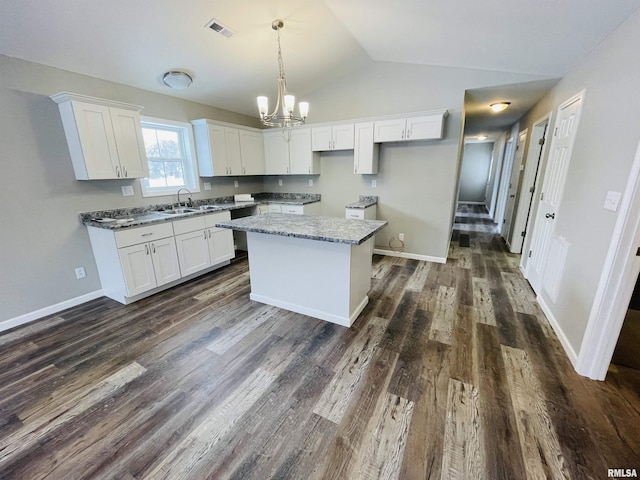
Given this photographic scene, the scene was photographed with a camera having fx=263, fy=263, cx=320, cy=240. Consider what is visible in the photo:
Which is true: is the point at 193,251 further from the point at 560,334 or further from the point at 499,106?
the point at 499,106

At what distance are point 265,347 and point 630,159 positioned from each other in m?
2.79

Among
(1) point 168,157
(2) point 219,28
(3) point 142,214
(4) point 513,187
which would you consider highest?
(2) point 219,28

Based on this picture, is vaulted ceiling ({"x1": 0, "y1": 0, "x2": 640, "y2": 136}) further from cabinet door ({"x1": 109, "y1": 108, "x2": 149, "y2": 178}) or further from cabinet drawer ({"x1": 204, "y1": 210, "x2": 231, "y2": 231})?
cabinet drawer ({"x1": 204, "y1": 210, "x2": 231, "y2": 231})

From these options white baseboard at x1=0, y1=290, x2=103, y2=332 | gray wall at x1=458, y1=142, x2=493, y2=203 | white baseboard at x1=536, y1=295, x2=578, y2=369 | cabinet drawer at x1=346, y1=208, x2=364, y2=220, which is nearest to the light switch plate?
white baseboard at x1=536, y1=295, x2=578, y2=369

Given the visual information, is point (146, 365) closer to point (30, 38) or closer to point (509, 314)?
point (30, 38)

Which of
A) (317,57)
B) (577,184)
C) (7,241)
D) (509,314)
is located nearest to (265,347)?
(509,314)

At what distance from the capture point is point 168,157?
147 inches

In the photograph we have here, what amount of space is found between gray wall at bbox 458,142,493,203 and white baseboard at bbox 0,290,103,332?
10.6 m

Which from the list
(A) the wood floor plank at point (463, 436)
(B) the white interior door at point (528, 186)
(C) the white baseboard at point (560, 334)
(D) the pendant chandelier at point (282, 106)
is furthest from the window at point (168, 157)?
(B) the white interior door at point (528, 186)

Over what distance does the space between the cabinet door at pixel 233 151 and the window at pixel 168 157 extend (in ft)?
1.68

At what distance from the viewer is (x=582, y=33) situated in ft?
6.96

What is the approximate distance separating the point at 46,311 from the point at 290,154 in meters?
3.77

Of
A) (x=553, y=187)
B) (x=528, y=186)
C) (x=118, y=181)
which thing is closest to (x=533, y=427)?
(x=553, y=187)

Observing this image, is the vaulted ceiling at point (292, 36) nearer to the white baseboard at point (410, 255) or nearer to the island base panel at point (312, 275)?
the island base panel at point (312, 275)
